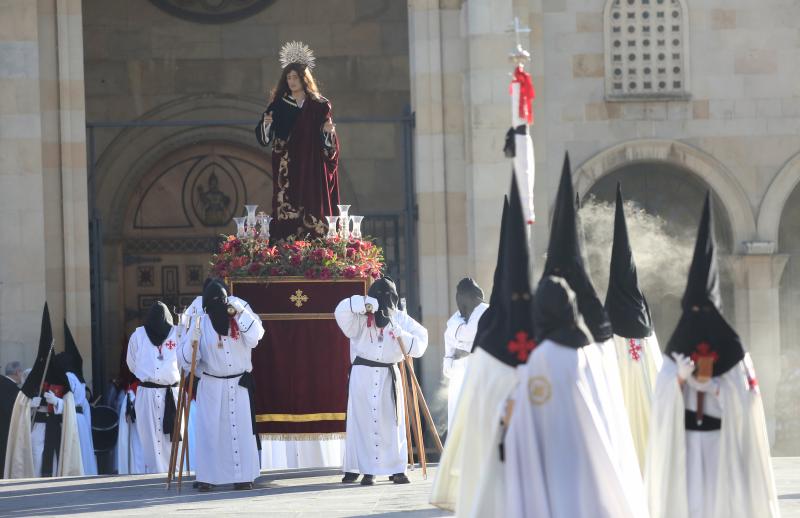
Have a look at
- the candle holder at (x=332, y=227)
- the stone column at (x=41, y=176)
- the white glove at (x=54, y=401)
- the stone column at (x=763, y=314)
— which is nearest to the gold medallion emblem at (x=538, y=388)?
the candle holder at (x=332, y=227)

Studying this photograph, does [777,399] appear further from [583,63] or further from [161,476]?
[161,476]

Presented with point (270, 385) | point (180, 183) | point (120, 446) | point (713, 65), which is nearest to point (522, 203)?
point (270, 385)

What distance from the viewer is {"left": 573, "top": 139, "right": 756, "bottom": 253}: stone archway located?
714 inches

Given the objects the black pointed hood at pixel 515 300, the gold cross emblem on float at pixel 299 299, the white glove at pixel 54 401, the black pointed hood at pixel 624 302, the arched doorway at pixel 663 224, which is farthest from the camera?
the arched doorway at pixel 663 224

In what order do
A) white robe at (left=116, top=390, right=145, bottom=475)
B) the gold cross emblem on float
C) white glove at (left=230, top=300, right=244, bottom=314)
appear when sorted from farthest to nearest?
white robe at (left=116, top=390, right=145, bottom=475) < the gold cross emblem on float < white glove at (left=230, top=300, right=244, bottom=314)

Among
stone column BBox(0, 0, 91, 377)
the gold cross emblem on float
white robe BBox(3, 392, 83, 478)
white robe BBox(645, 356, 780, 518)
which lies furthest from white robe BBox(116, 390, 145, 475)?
white robe BBox(645, 356, 780, 518)

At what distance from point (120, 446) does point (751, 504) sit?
900cm

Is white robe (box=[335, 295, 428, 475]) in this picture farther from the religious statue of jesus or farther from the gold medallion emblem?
the gold medallion emblem

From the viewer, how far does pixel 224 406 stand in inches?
506

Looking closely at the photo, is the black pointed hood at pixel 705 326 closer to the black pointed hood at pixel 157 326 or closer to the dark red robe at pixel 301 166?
the dark red robe at pixel 301 166

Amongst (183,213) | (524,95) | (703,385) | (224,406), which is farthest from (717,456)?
(183,213)

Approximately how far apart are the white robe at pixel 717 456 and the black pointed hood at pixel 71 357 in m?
8.34

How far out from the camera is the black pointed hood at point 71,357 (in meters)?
16.2

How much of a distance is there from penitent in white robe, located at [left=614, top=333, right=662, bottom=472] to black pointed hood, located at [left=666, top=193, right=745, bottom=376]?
2.46 meters
